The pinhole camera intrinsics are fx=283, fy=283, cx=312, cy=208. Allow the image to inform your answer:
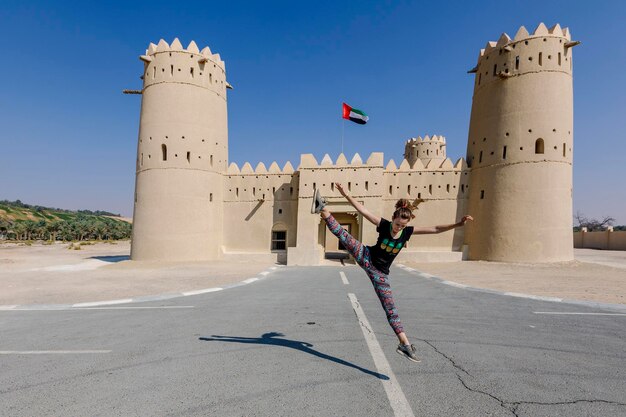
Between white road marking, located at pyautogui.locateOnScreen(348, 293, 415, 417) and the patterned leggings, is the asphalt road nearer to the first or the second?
white road marking, located at pyautogui.locateOnScreen(348, 293, 415, 417)

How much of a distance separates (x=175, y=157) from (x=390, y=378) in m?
22.9

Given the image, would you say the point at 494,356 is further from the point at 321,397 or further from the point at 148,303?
the point at 148,303

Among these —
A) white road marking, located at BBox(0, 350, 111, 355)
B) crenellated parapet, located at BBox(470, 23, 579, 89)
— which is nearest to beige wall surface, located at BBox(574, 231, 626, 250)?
crenellated parapet, located at BBox(470, 23, 579, 89)

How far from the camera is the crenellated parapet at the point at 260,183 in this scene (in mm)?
24703

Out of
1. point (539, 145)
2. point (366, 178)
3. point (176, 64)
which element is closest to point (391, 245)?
point (366, 178)

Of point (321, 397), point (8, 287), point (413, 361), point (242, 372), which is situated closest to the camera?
point (321, 397)

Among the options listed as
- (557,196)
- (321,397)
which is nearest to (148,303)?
(321,397)

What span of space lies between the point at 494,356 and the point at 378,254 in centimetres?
225

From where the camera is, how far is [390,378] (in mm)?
3387

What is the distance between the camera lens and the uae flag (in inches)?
874

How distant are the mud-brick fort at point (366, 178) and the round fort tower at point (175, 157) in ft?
0.26

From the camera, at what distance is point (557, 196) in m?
19.4

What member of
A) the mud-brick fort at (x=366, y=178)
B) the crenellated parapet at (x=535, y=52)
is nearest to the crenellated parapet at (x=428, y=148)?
the mud-brick fort at (x=366, y=178)

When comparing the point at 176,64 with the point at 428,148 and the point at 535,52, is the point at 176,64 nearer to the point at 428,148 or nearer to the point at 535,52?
the point at 535,52
